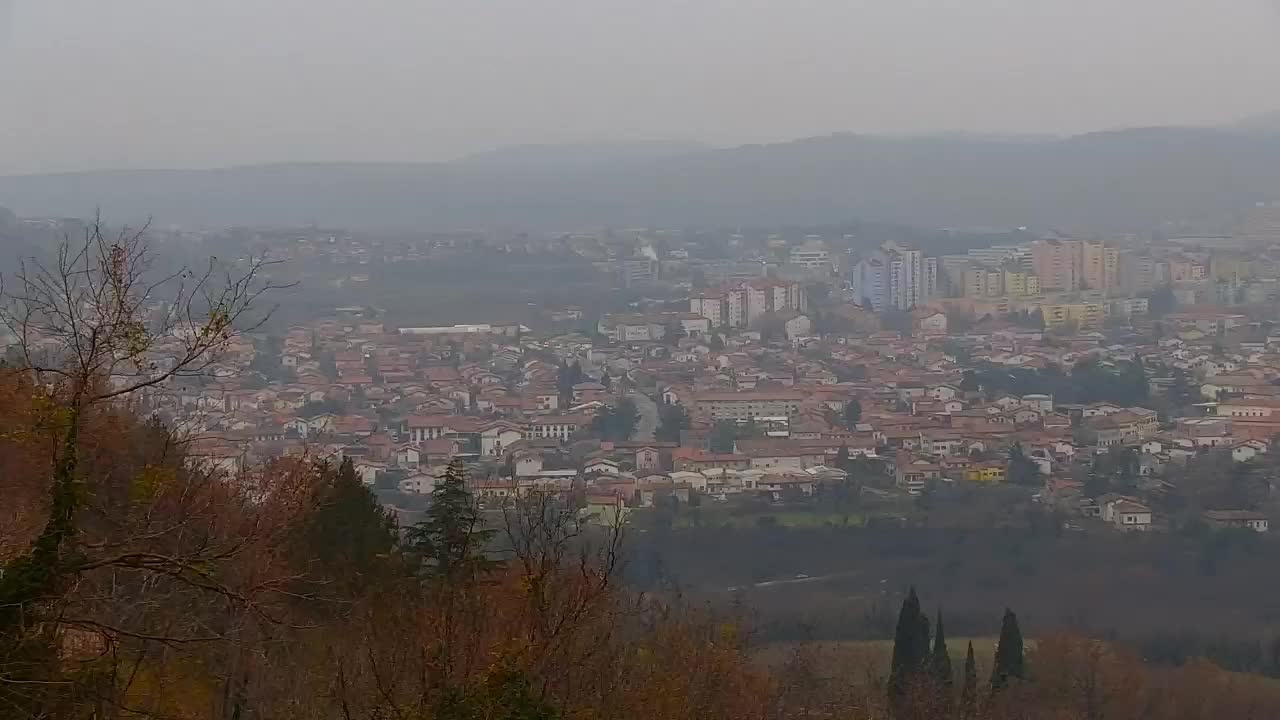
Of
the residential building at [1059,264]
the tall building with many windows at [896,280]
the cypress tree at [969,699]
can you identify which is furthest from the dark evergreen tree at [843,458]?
the residential building at [1059,264]

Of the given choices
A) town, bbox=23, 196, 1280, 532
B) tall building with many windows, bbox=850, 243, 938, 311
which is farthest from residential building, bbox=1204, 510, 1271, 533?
tall building with many windows, bbox=850, 243, 938, 311

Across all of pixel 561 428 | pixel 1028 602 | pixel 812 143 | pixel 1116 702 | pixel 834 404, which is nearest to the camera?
pixel 1116 702

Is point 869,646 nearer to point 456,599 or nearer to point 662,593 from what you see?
point 662,593

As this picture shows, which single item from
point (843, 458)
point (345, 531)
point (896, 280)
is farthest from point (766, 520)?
point (896, 280)

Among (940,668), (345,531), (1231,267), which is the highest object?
(345,531)

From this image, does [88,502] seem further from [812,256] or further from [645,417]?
[812,256]

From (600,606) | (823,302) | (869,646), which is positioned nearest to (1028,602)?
(869,646)
